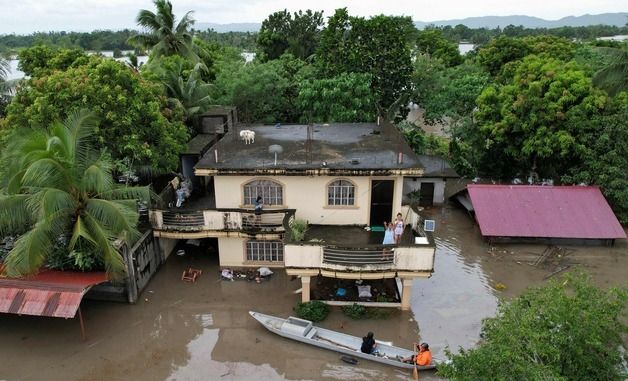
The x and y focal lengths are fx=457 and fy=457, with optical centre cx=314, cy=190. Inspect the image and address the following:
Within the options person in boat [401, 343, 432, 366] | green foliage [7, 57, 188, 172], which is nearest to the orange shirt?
person in boat [401, 343, 432, 366]

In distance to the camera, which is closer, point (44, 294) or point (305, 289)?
point (44, 294)

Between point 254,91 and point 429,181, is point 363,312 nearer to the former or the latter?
point 429,181

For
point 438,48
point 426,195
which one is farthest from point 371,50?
point 438,48

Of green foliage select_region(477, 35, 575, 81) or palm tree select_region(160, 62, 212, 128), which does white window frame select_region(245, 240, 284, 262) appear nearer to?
palm tree select_region(160, 62, 212, 128)

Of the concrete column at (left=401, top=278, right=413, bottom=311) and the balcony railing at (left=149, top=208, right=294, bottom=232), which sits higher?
the balcony railing at (left=149, top=208, right=294, bottom=232)

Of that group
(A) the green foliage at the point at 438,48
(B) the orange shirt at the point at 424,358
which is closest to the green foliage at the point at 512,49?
(A) the green foliage at the point at 438,48

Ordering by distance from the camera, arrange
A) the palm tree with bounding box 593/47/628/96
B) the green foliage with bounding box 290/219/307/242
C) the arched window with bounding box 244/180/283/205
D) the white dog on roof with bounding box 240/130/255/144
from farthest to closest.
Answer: the palm tree with bounding box 593/47/628/96 < the white dog on roof with bounding box 240/130/255/144 < the arched window with bounding box 244/180/283/205 < the green foliage with bounding box 290/219/307/242

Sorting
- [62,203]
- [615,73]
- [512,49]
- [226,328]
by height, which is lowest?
[226,328]

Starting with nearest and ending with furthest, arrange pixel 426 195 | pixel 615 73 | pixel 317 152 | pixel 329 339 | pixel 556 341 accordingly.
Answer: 1. pixel 556 341
2. pixel 329 339
3. pixel 317 152
4. pixel 615 73
5. pixel 426 195

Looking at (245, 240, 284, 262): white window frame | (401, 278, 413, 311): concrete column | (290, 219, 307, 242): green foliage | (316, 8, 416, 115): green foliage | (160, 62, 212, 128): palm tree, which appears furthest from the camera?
(316, 8, 416, 115): green foliage
